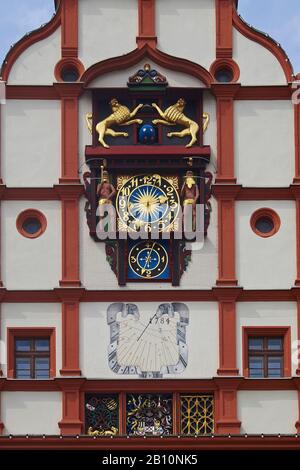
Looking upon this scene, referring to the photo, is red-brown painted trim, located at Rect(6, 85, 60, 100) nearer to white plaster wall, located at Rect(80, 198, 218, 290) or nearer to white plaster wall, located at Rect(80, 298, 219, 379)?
white plaster wall, located at Rect(80, 198, 218, 290)

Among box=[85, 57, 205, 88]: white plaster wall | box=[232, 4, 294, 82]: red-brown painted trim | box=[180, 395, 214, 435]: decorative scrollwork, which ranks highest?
box=[232, 4, 294, 82]: red-brown painted trim

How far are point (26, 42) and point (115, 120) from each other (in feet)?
8.83

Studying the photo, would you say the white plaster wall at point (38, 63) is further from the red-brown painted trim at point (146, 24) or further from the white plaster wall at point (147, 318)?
the white plaster wall at point (147, 318)

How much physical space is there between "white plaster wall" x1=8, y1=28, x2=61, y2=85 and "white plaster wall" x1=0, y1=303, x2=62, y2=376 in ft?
16.4

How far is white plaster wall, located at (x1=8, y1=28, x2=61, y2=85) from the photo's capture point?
214 ft

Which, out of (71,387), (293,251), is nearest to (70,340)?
(71,387)

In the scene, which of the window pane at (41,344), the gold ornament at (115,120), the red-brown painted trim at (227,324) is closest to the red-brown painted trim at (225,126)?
the gold ornament at (115,120)

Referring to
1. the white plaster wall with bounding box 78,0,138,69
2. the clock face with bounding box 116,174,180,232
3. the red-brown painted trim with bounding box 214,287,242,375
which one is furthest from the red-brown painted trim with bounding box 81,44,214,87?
the red-brown painted trim with bounding box 214,287,242,375

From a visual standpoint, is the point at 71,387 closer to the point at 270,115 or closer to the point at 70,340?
the point at 70,340

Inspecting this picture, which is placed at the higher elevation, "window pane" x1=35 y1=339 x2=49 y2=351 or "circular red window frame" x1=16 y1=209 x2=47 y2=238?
"circular red window frame" x1=16 y1=209 x2=47 y2=238

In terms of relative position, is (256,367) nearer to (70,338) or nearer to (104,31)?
(70,338)

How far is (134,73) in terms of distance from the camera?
65.3m

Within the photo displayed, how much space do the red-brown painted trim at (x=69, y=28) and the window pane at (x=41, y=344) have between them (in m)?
6.39

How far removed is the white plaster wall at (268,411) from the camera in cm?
6347
